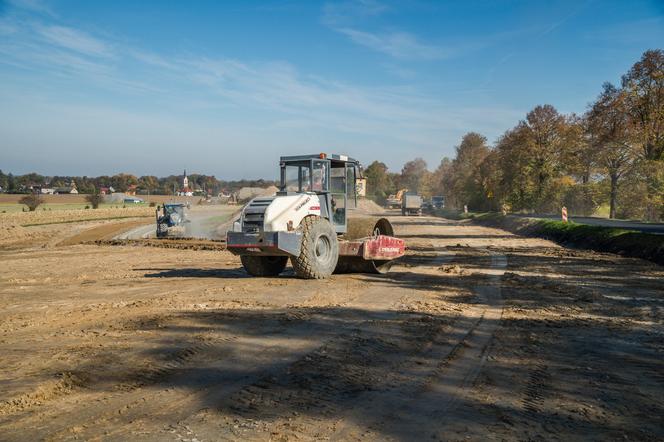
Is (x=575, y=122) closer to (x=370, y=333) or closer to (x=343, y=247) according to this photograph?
(x=343, y=247)

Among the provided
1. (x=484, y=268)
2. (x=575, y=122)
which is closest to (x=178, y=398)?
(x=484, y=268)

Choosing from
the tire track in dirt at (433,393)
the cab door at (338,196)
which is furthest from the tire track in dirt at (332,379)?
the cab door at (338,196)

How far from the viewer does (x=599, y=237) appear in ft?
70.8

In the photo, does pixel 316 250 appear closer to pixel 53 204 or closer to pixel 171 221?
pixel 171 221

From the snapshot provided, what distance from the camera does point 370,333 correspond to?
296 inches

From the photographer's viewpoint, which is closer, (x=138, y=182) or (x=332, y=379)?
(x=332, y=379)

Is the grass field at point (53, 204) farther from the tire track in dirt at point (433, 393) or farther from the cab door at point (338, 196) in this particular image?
the tire track in dirt at point (433, 393)

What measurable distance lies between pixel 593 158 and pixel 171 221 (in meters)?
29.0

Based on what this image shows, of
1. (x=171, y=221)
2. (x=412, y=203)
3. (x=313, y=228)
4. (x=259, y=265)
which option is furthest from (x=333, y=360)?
(x=412, y=203)

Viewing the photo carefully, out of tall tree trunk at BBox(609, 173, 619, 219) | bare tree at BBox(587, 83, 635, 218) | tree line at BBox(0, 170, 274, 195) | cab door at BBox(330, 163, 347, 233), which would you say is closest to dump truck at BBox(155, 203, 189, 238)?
cab door at BBox(330, 163, 347, 233)

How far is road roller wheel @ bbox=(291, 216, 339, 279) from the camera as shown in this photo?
12.1 metres

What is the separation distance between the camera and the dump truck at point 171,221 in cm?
3127

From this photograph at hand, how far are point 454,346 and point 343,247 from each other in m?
6.55

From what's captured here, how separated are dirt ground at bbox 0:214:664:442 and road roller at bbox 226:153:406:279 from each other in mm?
816
